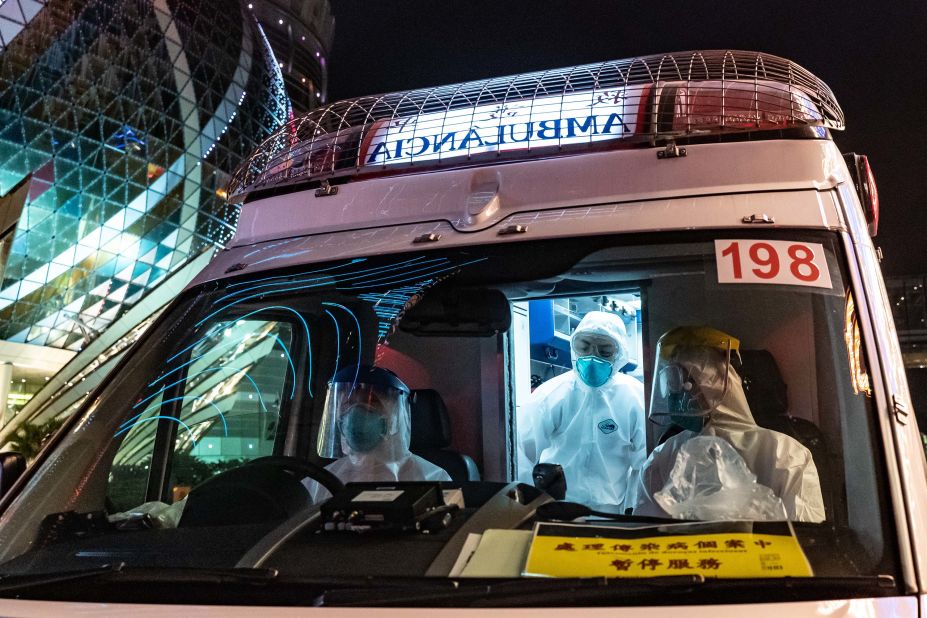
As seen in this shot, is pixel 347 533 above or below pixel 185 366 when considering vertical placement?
below

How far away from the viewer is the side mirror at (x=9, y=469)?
6.18 ft

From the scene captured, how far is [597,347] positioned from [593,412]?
405 millimetres

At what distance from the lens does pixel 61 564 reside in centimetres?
161

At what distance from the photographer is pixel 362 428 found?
2.74 metres

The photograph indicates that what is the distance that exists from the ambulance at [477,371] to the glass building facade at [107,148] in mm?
27123

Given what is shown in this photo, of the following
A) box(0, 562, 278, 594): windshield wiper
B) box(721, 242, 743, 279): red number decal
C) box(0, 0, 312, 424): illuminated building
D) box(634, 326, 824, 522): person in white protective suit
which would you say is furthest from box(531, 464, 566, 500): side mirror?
box(0, 0, 312, 424): illuminated building

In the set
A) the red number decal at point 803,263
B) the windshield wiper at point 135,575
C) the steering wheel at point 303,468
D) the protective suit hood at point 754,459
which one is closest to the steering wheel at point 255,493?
the steering wheel at point 303,468

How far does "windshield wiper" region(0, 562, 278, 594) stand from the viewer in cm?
140

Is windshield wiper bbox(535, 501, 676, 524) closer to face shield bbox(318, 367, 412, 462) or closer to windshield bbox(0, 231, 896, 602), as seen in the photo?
windshield bbox(0, 231, 896, 602)

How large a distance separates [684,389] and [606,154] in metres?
0.82

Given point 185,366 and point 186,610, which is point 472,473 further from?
point 186,610

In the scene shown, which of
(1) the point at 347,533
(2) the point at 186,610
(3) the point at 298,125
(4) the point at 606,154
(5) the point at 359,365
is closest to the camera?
(2) the point at 186,610

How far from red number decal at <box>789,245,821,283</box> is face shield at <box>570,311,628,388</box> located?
2.44m

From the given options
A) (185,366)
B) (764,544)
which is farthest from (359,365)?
(764,544)
